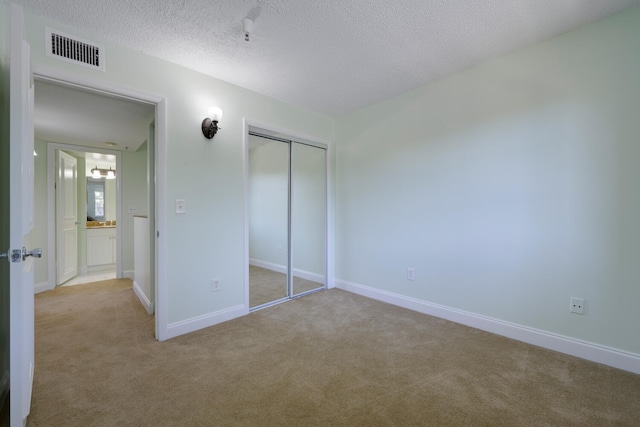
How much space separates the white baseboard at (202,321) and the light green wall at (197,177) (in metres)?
0.05

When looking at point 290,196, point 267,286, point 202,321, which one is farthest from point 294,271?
point 202,321

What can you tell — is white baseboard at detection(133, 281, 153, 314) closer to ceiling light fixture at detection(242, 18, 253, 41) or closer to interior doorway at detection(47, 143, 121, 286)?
interior doorway at detection(47, 143, 121, 286)

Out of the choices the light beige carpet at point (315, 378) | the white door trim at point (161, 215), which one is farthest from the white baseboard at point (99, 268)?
the white door trim at point (161, 215)

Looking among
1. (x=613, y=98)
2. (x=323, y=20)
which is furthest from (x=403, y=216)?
(x=323, y=20)

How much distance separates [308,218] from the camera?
387 cm

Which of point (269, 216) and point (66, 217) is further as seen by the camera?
point (66, 217)

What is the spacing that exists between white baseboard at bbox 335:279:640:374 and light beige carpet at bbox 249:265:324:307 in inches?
42.9

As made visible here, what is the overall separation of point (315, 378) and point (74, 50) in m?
2.89

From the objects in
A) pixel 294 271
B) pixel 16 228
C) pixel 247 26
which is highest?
pixel 247 26

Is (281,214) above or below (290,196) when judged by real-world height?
below

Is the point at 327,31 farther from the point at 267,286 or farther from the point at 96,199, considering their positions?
the point at 96,199

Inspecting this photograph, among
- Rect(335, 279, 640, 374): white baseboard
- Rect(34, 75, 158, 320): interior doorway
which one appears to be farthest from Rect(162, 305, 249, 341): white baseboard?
Rect(335, 279, 640, 374): white baseboard

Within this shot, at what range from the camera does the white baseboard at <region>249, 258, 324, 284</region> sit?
355 cm

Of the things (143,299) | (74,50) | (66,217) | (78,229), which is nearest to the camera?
(74,50)
